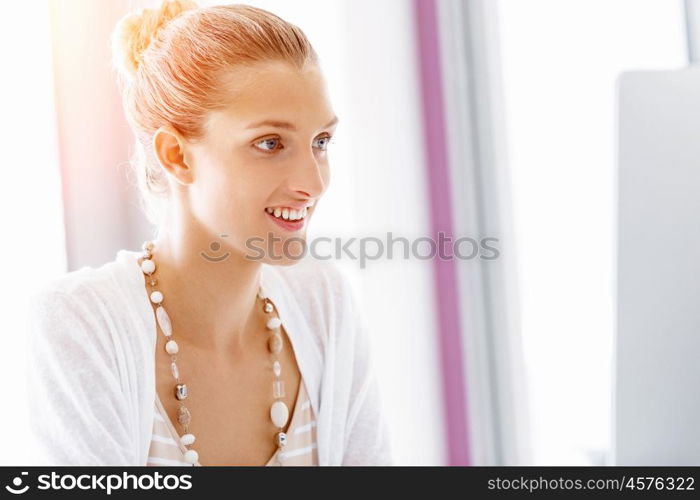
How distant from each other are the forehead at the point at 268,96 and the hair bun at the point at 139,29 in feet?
0.39

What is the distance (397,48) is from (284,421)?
2.52ft

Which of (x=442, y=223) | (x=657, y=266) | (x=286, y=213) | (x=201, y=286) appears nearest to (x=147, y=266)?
(x=201, y=286)

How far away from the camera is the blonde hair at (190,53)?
2.93 feet

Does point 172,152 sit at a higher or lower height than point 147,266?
higher

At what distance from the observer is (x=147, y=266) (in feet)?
3.07

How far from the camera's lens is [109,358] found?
0.85 meters

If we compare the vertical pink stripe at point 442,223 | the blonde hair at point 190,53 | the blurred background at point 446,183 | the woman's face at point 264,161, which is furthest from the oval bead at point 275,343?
the vertical pink stripe at point 442,223

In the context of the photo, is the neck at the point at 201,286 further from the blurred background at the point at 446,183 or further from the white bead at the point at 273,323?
the blurred background at the point at 446,183

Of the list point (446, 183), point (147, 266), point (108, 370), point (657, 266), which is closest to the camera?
point (657, 266)

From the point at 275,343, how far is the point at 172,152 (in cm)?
25

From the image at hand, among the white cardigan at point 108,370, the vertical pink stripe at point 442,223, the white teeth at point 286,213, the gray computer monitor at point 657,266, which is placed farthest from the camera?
the vertical pink stripe at point 442,223

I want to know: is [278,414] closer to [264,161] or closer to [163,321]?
[163,321]

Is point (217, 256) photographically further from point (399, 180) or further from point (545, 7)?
point (545, 7)
